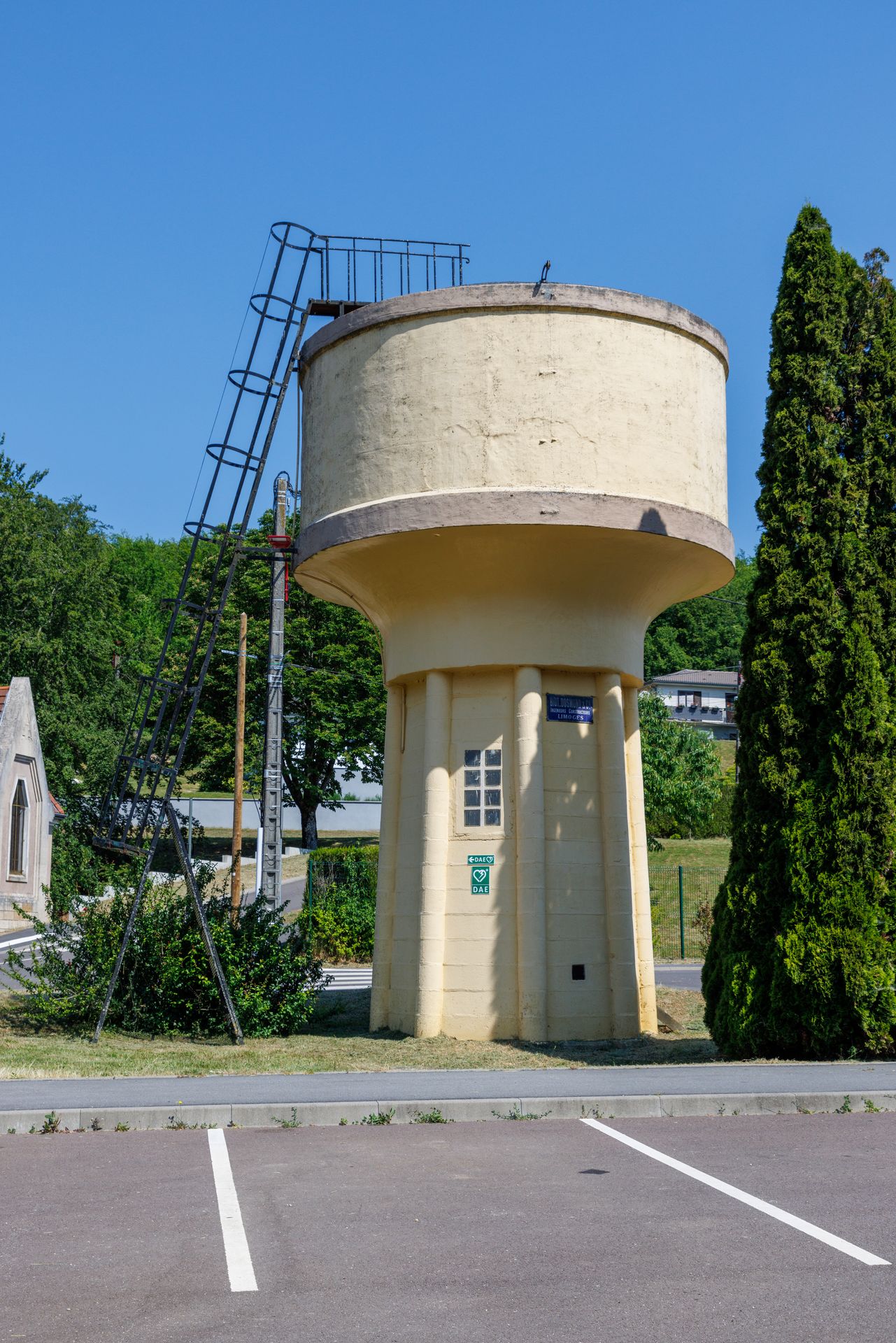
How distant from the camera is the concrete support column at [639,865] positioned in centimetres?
1619

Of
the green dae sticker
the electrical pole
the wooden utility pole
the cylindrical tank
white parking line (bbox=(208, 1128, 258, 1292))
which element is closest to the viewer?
white parking line (bbox=(208, 1128, 258, 1292))

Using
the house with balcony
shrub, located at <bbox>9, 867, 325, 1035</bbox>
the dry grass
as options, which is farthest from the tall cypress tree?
the house with balcony

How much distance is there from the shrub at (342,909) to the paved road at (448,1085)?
1793 cm

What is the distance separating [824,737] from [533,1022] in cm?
449

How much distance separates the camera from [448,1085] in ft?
36.1

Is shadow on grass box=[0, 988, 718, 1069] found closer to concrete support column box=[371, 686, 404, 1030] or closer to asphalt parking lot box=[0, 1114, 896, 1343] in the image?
concrete support column box=[371, 686, 404, 1030]

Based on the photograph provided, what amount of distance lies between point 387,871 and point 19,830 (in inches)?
941

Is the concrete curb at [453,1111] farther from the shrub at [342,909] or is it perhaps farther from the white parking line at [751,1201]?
the shrub at [342,909]

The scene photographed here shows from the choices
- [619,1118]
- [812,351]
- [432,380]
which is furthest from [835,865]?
[432,380]

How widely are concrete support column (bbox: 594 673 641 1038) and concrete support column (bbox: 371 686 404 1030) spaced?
95.2 inches

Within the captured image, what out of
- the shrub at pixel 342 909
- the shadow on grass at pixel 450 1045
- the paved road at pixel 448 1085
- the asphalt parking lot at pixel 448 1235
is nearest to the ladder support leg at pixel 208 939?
the shadow on grass at pixel 450 1045

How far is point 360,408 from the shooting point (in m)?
15.3

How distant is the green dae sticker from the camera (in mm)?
15141

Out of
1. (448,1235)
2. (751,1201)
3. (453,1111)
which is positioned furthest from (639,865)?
(448,1235)
